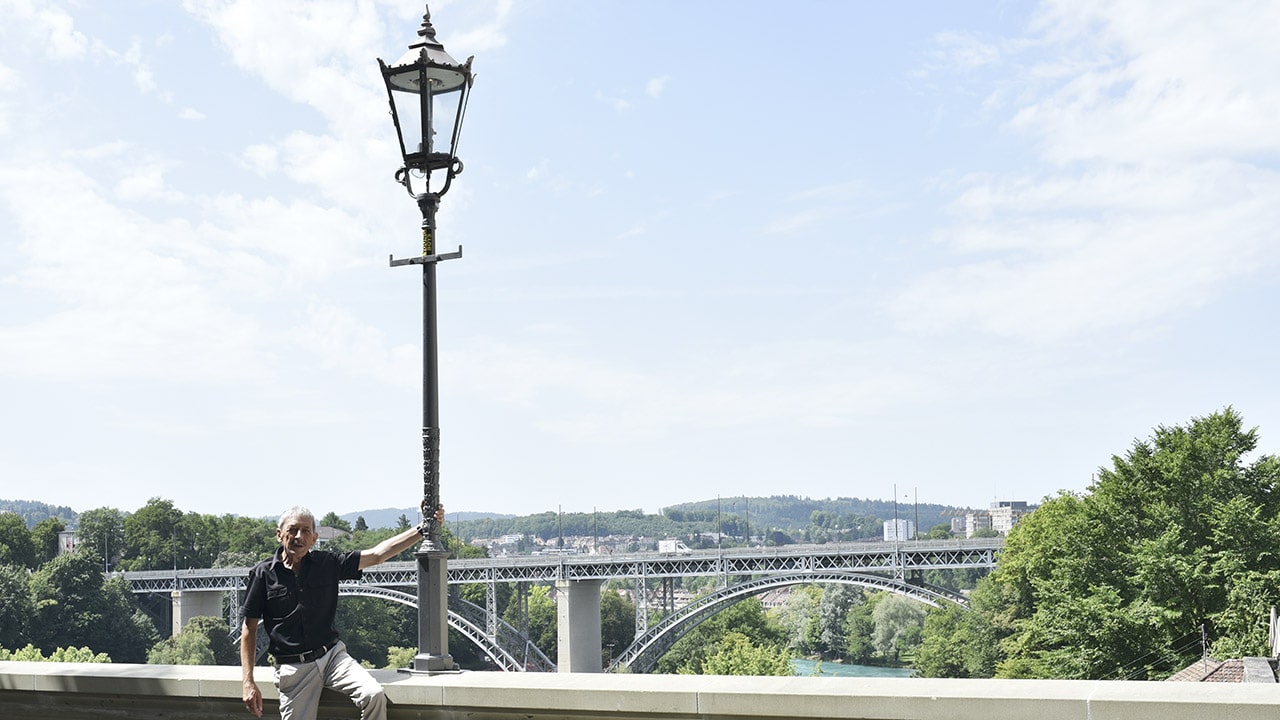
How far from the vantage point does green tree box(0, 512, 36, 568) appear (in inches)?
4272

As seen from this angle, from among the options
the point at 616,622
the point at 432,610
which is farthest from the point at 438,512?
the point at 616,622

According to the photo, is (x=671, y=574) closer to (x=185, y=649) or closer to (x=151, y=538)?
(x=185, y=649)

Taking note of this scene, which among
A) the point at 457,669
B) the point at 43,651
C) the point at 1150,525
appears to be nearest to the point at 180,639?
the point at 43,651

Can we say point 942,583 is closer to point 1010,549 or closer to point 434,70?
point 1010,549

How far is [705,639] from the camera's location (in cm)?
9225

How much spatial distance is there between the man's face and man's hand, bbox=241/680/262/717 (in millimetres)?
668

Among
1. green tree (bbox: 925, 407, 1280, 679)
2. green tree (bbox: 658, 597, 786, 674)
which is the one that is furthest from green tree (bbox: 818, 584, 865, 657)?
green tree (bbox: 925, 407, 1280, 679)

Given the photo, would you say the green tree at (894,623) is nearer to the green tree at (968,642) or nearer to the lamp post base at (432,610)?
the green tree at (968,642)

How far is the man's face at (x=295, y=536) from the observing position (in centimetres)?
604

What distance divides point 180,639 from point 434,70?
3389 inches

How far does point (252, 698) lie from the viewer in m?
6.25

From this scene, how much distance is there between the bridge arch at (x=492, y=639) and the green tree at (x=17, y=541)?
4065 centimetres

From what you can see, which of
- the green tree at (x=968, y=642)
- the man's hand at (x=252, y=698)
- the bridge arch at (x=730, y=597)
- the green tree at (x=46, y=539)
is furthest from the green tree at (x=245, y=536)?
the man's hand at (x=252, y=698)

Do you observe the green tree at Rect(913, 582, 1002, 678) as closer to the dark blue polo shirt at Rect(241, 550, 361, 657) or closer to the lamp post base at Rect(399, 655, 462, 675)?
the lamp post base at Rect(399, 655, 462, 675)
